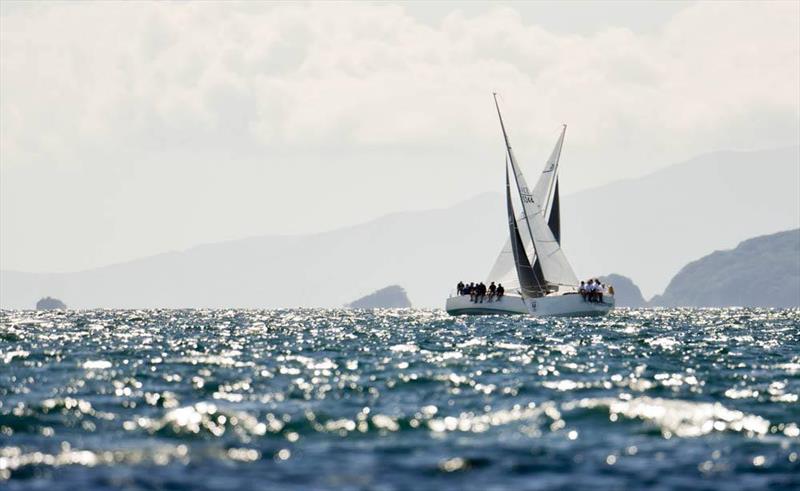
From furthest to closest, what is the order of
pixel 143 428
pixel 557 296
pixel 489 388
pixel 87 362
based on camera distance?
pixel 557 296 → pixel 87 362 → pixel 489 388 → pixel 143 428

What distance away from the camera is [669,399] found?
2491 centimetres

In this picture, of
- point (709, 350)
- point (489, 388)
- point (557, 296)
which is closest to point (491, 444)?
point (489, 388)

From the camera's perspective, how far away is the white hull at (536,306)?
284ft

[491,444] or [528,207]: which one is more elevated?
[528,207]

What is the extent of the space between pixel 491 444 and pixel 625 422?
3.45 meters

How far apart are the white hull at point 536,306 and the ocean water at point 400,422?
4747 centimetres

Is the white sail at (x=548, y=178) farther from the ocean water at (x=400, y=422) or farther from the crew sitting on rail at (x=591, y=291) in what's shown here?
the ocean water at (x=400, y=422)

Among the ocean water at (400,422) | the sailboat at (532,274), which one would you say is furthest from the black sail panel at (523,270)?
the ocean water at (400,422)

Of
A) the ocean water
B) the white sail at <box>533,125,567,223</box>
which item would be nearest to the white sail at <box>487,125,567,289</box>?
the white sail at <box>533,125,567,223</box>

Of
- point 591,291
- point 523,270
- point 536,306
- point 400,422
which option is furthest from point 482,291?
point 400,422

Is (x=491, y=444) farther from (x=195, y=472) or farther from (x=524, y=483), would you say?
(x=195, y=472)

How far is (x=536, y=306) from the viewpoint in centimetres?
8812

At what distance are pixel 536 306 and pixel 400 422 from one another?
2658 inches

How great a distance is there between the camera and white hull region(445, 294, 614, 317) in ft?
284
